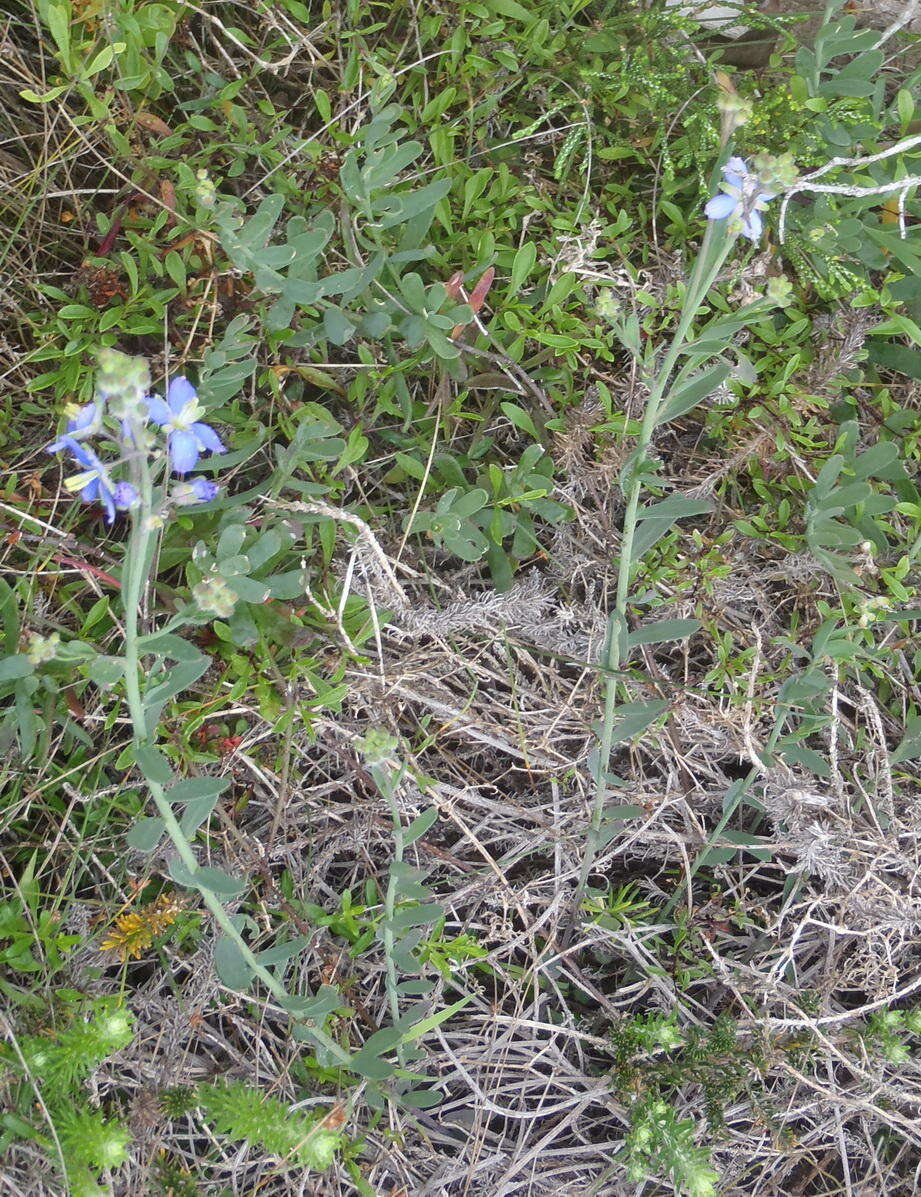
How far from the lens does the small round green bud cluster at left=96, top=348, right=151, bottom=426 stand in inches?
51.9

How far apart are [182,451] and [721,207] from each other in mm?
926

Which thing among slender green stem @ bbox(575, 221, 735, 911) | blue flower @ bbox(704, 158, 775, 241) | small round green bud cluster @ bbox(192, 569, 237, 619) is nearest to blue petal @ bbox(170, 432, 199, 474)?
small round green bud cluster @ bbox(192, 569, 237, 619)

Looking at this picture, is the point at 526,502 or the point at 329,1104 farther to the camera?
the point at 526,502

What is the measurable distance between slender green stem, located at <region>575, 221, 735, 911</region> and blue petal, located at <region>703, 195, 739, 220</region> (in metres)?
0.03

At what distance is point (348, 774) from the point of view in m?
2.38

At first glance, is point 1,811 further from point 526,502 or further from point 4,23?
point 4,23

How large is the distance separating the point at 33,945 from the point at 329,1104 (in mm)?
743

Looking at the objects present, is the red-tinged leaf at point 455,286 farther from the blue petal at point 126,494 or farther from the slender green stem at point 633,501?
the blue petal at point 126,494

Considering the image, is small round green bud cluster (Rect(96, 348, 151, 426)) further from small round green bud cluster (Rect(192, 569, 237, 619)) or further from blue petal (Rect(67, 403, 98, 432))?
small round green bud cluster (Rect(192, 569, 237, 619))

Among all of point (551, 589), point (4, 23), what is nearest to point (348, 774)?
point (551, 589)

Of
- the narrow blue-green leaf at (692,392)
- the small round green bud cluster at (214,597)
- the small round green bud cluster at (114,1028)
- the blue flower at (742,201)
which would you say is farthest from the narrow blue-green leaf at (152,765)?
the blue flower at (742,201)

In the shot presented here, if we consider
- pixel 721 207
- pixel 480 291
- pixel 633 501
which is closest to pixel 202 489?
pixel 633 501

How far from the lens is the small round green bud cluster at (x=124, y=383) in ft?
4.33

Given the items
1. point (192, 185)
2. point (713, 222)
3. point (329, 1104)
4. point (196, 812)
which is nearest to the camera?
point (713, 222)
